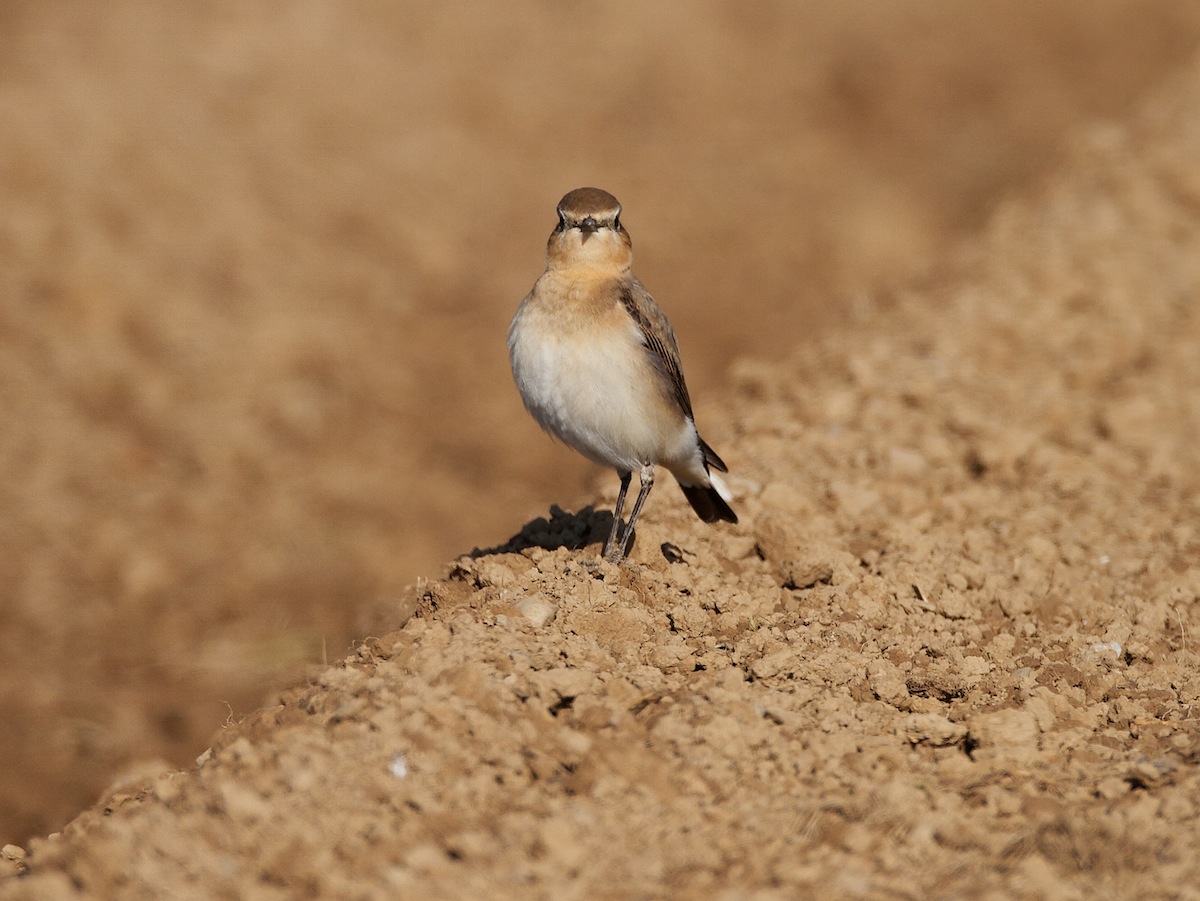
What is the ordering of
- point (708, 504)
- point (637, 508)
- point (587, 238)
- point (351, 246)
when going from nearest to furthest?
point (587, 238), point (637, 508), point (708, 504), point (351, 246)

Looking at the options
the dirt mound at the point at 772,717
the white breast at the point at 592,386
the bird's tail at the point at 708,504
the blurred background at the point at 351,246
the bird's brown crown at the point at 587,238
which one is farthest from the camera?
the blurred background at the point at 351,246

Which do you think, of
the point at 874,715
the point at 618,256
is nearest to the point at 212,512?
the point at 618,256

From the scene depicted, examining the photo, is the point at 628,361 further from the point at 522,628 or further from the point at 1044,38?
the point at 1044,38

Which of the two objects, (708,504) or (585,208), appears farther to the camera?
(708,504)

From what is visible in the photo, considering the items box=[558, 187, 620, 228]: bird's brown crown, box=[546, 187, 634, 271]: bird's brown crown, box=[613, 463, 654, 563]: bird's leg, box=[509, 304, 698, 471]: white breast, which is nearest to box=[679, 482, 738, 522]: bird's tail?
box=[613, 463, 654, 563]: bird's leg

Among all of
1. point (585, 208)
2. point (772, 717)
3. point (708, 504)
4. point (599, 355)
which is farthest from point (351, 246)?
point (772, 717)

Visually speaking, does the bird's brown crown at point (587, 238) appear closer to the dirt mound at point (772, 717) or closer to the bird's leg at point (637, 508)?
the bird's leg at point (637, 508)

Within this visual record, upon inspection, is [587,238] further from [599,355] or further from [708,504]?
[708,504]

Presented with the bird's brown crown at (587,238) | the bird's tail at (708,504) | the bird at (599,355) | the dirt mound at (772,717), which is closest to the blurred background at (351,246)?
the bird's tail at (708,504)
